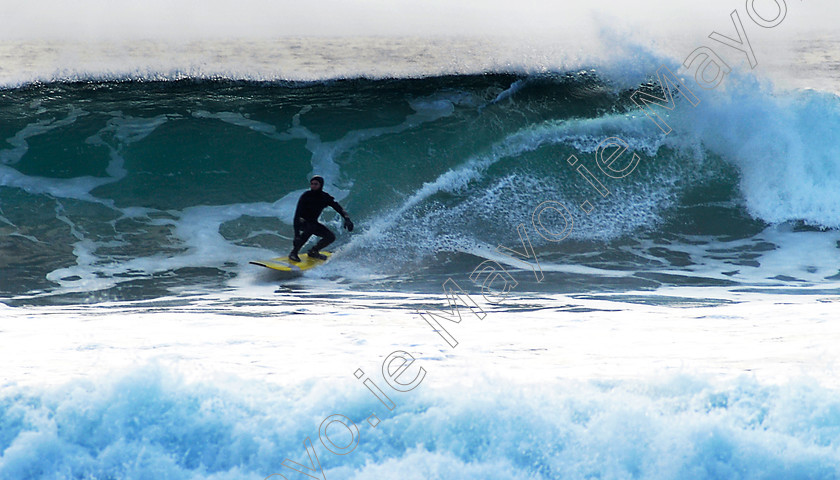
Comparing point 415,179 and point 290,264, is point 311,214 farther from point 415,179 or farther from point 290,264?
point 415,179

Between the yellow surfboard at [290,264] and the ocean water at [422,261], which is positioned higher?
the ocean water at [422,261]

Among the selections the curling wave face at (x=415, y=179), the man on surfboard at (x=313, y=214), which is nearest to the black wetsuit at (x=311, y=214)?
the man on surfboard at (x=313, y=214)

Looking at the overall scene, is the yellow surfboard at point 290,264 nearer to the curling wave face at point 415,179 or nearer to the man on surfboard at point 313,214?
the man on surfboard at point 313,214

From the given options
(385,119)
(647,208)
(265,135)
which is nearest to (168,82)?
(265,135)

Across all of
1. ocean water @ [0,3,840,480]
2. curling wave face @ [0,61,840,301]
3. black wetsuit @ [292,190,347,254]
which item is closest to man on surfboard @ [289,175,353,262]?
black wetsuit @ [292,190,347,254]

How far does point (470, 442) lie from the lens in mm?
4094

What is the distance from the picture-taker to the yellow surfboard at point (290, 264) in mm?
7961

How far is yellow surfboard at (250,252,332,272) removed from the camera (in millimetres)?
7961

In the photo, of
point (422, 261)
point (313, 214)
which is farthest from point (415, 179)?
point (313, 214)

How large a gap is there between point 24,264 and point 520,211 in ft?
20.4

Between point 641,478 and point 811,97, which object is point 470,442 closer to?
point 641,478

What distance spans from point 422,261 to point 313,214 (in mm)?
1426

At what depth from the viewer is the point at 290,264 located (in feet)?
26.3

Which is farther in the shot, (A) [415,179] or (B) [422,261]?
(A) [415,179]
